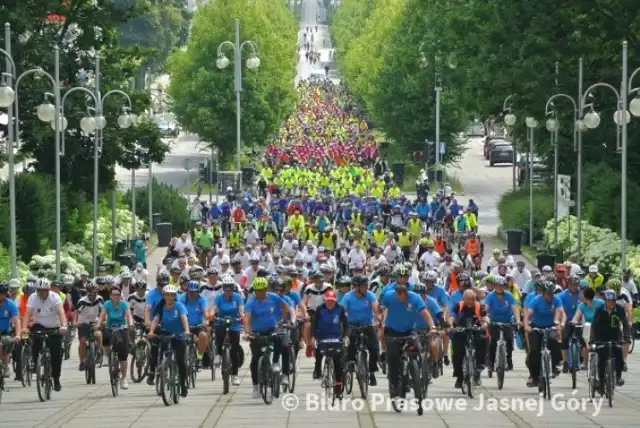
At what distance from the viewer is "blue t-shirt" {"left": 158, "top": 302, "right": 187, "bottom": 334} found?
2631 centimetres

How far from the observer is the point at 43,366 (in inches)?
1081

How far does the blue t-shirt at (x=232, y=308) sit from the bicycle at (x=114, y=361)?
129 centimetres

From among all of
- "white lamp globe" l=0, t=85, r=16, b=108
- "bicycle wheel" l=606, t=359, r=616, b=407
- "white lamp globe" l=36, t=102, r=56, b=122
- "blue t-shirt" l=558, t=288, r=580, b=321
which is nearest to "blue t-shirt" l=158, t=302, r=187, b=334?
"bicycle wheel" l=606, t=359, r=616, b=407

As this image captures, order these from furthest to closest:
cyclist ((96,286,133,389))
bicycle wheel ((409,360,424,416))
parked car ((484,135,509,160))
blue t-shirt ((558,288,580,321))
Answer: parked car ((484,135,509,160)) < blue t-shirt ((558,288,580,321)) < cyclist ((96,286,133,389)) < bicycle wheel ((409,360,424,416))

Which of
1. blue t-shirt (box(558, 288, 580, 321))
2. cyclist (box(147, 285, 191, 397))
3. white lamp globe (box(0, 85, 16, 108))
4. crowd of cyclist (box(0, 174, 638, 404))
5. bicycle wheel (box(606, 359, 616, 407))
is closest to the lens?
bicycle wheel (box(606, 359, 616, 407))

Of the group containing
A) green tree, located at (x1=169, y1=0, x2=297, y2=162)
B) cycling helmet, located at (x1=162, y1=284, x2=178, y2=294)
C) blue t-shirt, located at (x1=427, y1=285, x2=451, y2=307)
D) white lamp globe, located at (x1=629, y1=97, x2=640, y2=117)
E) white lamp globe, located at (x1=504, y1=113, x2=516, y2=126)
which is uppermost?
green tree, located at (x1=169, y1=0, x2=297, y2=162)

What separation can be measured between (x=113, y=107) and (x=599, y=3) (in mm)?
13907

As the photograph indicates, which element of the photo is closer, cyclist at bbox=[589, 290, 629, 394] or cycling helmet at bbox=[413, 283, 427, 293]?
cyclist at bbox=[589, 290, 629, 394]

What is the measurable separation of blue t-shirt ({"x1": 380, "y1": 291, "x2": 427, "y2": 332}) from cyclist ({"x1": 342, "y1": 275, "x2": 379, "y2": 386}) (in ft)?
4.69

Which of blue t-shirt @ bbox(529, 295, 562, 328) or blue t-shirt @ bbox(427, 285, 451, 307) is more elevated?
blue t-shirt @ bbox(427, 285, 451, 307)

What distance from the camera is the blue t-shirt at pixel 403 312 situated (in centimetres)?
2488

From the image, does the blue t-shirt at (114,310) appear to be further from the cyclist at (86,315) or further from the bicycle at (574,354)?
the bicycle at (574,354)

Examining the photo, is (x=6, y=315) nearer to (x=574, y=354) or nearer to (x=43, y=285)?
(x=43, y=285)

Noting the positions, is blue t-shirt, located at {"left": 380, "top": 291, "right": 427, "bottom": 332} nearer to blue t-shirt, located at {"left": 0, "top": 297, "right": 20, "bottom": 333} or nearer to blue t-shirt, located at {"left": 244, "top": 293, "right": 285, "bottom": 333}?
blue t-shirt, located at {"left": 244, "top": 293, "right": 285, "bottom": 333}
